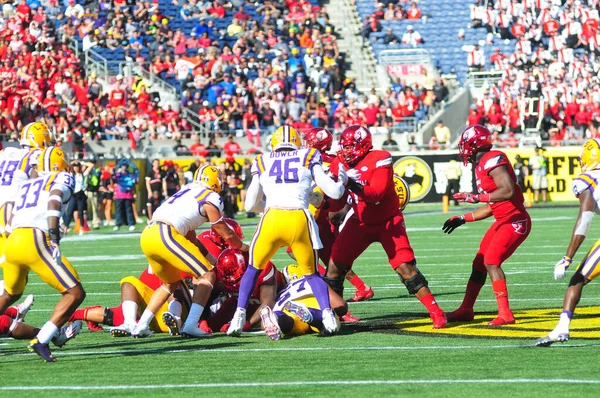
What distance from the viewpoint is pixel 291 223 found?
912 cm

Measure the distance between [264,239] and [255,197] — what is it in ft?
1.72

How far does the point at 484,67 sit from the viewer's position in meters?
34.4

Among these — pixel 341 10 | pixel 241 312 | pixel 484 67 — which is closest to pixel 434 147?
pixel 484 67

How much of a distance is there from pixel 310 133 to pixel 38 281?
6058 millimetres

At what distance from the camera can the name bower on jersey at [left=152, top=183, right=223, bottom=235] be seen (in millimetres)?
9273

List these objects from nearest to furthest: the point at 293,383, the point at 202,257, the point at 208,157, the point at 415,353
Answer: the point at 293,383 < the point at 415,353 < the point at 202,257 < the point at 208,157

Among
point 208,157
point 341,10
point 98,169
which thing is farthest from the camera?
point 341,10

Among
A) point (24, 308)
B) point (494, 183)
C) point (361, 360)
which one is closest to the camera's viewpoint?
point (361, 360)

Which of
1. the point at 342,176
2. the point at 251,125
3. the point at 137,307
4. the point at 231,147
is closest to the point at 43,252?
the point at 137,307

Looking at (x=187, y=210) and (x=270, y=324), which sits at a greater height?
(x=187, y=210)

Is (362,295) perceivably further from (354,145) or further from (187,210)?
(187,210)

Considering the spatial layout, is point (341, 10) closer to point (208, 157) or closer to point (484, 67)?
point (484, 67)

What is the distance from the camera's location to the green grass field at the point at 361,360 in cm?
679

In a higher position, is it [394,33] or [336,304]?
[394,33]
